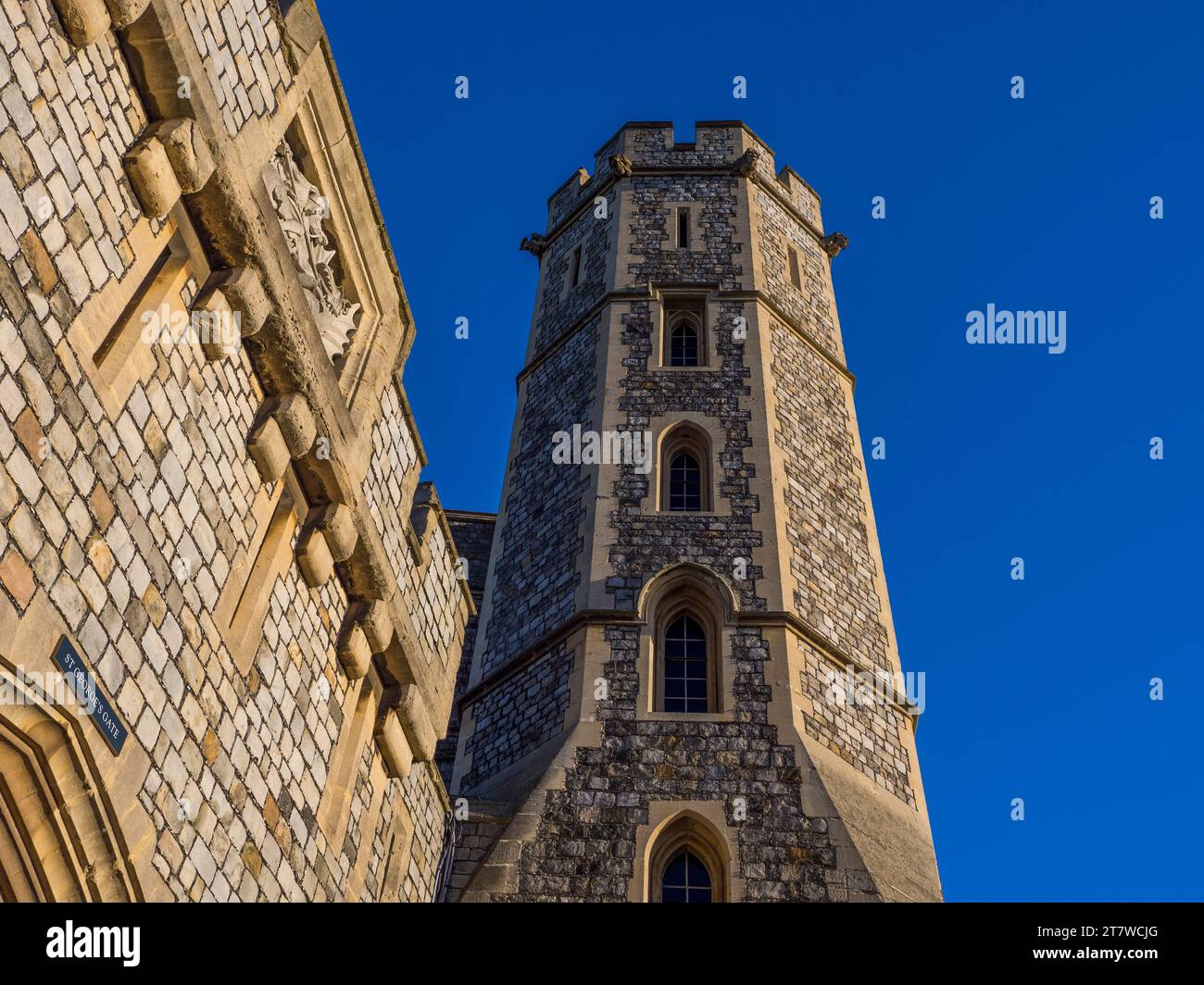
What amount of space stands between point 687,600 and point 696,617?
0.18 metres

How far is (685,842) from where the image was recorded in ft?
35.0

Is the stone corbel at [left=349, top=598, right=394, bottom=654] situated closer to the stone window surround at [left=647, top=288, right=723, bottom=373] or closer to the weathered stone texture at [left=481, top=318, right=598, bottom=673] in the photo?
the weathered stone texture at [left=481, top=318, right=598, bottom=673]

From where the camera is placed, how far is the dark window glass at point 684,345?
15586 millimetres

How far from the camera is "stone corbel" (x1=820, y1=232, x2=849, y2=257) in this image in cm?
1931

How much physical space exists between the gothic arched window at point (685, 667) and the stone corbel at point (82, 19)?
7987 millimetres

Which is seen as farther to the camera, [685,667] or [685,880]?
[685,667]

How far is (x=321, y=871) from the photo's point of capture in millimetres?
6746

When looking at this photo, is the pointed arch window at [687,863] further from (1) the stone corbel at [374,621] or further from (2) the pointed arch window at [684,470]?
(1) the stone corbel at [374,621]

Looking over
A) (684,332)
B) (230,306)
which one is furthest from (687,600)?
(230,306)

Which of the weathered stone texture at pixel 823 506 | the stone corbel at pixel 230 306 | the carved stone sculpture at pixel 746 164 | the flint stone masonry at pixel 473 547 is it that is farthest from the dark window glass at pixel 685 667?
the carved stone sculpture at pixel 746 164

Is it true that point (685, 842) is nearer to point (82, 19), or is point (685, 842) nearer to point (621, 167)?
point (82, 19)

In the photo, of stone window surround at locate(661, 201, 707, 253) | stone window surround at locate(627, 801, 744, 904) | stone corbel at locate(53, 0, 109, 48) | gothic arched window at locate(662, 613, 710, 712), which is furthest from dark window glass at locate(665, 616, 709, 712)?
stone corbel at locate(53, 0, 109, 48)

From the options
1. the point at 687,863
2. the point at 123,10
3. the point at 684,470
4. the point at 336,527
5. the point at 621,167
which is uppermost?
the point at 621,167
